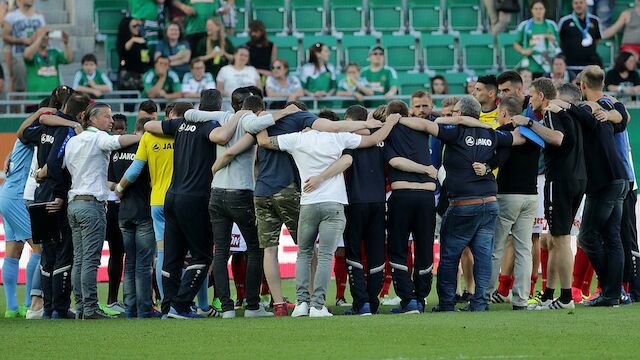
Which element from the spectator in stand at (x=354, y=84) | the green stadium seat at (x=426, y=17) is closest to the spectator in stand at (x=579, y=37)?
the green stadium seat at (x=426, y=17)

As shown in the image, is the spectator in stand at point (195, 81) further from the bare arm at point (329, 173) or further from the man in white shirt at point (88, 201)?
the bare arm at point (329, 173)

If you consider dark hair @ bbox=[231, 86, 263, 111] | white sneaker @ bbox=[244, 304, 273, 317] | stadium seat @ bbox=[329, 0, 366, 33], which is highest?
stadium seat @ bbox=[329, 0, 366, 33]

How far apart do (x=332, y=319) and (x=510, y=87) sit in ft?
11.0

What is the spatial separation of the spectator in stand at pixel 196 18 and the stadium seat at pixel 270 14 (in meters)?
1.66

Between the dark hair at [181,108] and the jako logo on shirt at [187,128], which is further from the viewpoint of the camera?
the dark hair at [181,108]

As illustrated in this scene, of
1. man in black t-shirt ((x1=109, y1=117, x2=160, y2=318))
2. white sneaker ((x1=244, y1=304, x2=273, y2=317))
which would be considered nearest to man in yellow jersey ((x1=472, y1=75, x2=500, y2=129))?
white sneaker ((x1=244, y1=304, x2=273, y2=317))

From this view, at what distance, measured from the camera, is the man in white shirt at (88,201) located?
12.3 m

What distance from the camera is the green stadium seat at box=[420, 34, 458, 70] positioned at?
22.5 m

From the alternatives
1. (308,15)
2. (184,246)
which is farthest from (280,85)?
(184,246)

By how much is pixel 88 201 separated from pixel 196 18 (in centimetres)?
915

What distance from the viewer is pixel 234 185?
476 inches

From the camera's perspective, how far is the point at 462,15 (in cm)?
2312

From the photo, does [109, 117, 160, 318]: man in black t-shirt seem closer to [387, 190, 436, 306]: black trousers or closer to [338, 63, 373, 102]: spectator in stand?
[387, 190, 436, 306]: black trousers

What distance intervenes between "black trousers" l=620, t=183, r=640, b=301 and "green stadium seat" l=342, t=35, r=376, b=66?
9111 mm
